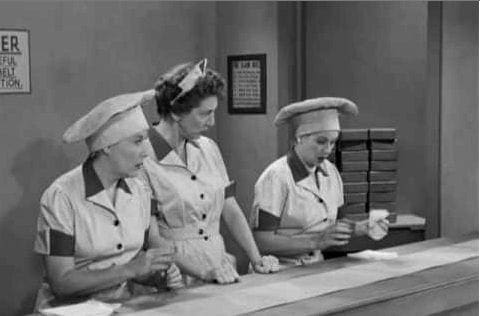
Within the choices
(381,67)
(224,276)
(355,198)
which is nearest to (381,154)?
(355,198)

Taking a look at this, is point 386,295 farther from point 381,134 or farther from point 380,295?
point 381,134

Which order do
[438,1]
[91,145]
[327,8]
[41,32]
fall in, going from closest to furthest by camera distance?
1. [91,145]
2. [41,32]
3. [438,1]
4. [327,8]

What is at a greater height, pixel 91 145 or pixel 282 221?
pixel 91 145

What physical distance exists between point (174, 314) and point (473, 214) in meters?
3.16

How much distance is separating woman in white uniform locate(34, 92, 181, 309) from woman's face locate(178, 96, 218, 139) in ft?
0.92

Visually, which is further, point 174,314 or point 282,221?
point 282,221

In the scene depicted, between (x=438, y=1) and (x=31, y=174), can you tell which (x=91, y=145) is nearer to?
(x=31, y=174)

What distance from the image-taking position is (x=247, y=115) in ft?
18.8

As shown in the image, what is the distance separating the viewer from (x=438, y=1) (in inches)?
207

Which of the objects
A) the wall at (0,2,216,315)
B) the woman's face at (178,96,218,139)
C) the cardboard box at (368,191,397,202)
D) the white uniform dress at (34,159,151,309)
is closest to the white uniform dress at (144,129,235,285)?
the woman's face at (178,96,218,139)

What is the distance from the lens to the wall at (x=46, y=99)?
4.47m

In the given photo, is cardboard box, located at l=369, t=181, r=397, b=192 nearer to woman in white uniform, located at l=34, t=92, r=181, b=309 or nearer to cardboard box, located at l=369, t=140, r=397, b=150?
cardboard box, located at l=369, t=140, r=397, b=150

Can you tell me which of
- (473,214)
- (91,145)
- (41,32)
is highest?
(41,32)

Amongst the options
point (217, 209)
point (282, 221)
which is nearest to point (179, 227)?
point (217, 209)
